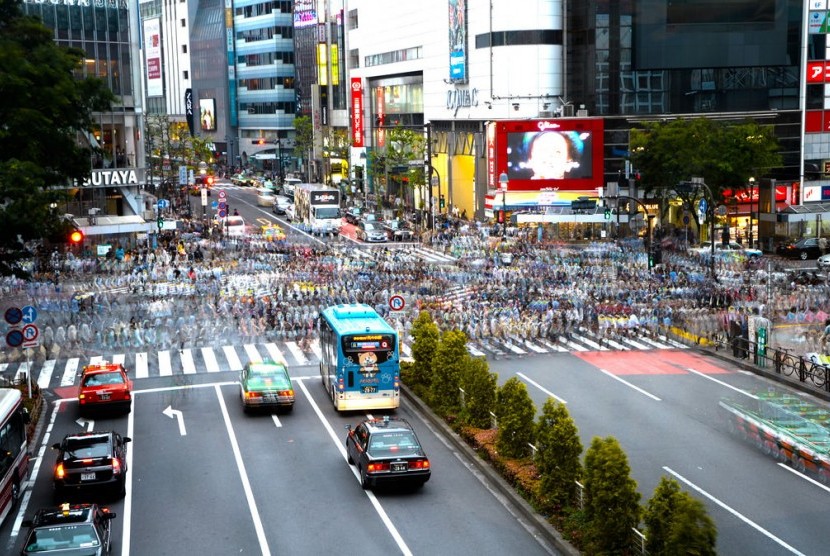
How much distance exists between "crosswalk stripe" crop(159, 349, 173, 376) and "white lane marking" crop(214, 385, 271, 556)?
14.3 feet

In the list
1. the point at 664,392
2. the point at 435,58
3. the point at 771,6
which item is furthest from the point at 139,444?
the point at 435,58

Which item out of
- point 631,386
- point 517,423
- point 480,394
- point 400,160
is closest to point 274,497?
point 517,423

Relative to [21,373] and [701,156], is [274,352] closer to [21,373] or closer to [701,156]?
[21,373]

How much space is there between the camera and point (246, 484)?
22719 millimetres

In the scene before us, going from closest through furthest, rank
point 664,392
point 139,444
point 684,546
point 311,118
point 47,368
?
point 684,546 < point 139,444 < point 664,392 < point 47,368 < point 311,118

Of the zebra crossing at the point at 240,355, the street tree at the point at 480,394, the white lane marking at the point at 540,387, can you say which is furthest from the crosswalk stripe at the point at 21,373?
the white lane marking at the point at 540,387

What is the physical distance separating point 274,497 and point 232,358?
1567cm

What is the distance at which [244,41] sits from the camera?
6048 inches

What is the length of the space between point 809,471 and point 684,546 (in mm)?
8923

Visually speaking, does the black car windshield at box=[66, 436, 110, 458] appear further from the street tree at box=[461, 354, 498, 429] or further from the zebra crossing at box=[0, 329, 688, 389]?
the zebra crossing at box=[0, 329, 688, 389]

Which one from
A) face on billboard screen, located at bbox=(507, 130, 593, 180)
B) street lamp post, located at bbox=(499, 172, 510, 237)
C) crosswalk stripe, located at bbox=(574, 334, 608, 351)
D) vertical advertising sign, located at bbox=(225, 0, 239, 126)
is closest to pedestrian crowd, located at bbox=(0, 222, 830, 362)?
crosswalk stripe, located at bbox=(574, 334, 608, 351)

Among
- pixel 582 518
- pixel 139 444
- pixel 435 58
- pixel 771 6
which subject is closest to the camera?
pixel 582 518

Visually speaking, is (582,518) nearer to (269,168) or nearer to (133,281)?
(133,281)

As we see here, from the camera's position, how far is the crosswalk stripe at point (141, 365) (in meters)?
34.8
